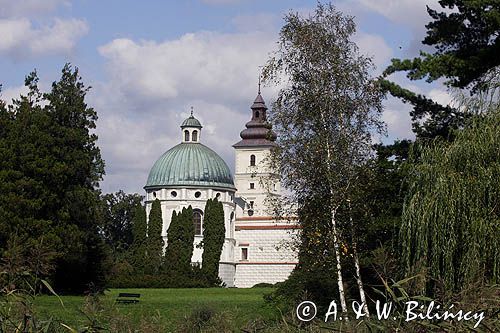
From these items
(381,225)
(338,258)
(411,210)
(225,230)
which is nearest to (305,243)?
(338,258)

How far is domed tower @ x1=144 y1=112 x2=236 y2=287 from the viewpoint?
84062 millimetres

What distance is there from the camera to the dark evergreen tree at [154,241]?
7212cm

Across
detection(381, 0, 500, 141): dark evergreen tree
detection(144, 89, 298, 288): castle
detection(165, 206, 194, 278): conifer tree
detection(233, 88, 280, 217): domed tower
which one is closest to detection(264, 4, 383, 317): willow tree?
detection(381, 0, 500, 141): dark evergreen tree

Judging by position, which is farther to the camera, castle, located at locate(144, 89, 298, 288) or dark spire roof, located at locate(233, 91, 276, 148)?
dark spire roof, located at locate(233, 91, 276, 148)

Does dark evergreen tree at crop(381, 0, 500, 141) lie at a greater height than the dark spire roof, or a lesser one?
lesser

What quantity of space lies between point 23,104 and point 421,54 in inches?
963

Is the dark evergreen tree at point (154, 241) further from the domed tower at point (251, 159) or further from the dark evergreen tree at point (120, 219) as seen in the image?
the domed tower at point (251, 159)

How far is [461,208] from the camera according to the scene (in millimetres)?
15711

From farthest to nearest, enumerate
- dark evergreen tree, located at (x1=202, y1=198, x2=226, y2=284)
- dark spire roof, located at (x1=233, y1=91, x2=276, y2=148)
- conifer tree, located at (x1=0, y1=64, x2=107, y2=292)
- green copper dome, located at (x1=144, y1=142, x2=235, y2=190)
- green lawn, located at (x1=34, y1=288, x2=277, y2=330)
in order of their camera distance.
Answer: dark spire roof, located at (x1=233, y1=91, x2=276, y2=148), green copper dome, located at (x1=144, y1=142, x2=235, y2=190), dark evergreen tree, located at (x1=202, y1=198, x2=226, y2=284), conifer tree, located at (x1=0, y1=64, x2=107, y2=292), green lawn, located at (x1=34, y1=288, x2=277, y2=330)

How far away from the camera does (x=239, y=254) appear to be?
8556 centimetres

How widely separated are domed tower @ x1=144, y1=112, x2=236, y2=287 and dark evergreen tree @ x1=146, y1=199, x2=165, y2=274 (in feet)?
8.76

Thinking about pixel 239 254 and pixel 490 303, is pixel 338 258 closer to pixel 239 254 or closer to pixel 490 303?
pixel 490 303

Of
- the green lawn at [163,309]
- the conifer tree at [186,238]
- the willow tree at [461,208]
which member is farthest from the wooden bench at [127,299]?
the conifer tree at [186,238]

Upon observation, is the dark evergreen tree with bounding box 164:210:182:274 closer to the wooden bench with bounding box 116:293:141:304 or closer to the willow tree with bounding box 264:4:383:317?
the wooden bench with bounding box 116:293:141:304
